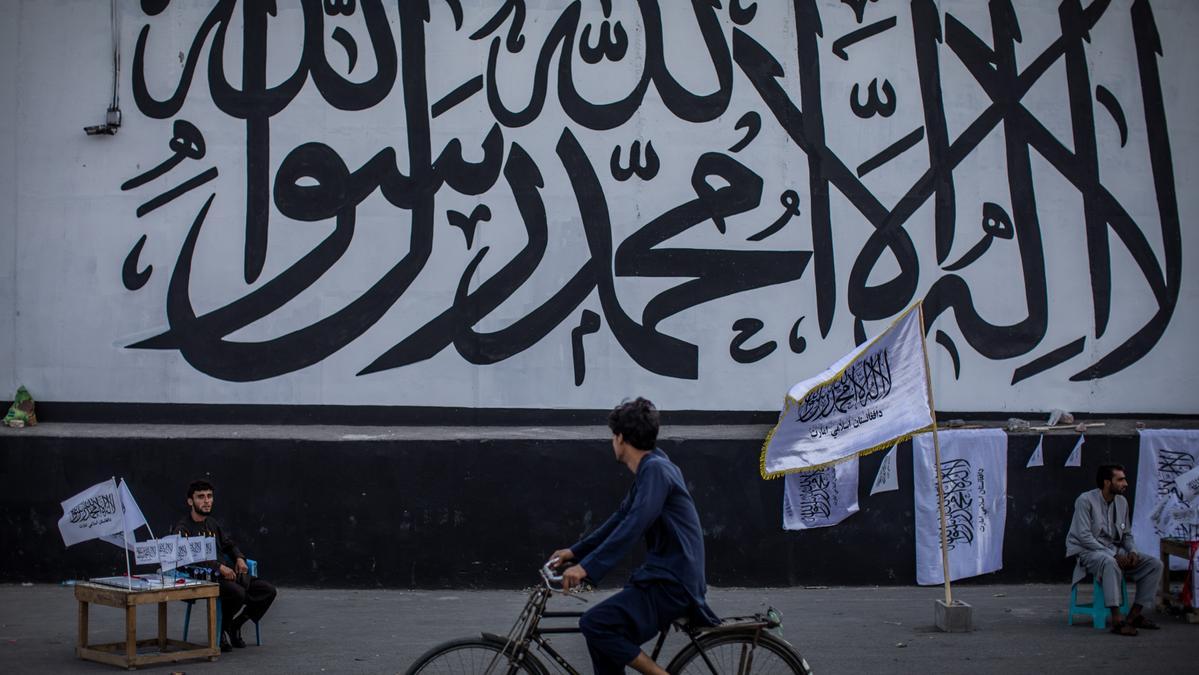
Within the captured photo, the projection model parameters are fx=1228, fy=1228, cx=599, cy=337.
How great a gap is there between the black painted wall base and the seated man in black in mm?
2423

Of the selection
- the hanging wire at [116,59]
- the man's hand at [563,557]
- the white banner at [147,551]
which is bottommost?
the white banner at [147,551]

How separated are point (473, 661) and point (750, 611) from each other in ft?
16.0

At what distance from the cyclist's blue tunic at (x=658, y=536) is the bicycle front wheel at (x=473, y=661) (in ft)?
1.51

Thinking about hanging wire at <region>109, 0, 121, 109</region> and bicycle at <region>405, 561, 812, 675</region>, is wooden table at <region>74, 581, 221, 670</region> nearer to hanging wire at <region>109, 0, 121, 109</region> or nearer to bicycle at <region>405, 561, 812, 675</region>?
bicycle at <region>405, 561, 812, 675</region>

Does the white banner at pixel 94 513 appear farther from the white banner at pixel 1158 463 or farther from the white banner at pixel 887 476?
the white banner at pixel 1158 463

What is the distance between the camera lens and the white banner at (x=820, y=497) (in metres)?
10.6

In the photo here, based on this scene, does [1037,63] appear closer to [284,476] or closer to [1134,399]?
[1134,399]

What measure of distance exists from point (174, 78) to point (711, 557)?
6400 millimetres

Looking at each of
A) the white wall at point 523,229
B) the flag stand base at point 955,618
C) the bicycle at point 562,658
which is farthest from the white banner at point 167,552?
the flag stand base at point 955,618

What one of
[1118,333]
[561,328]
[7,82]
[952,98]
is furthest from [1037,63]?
[7,82]

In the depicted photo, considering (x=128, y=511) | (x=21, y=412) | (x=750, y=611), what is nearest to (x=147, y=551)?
→ (x=128, y=511)

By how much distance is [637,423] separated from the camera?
5074 millimetres

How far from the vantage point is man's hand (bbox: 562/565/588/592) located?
4840 mm

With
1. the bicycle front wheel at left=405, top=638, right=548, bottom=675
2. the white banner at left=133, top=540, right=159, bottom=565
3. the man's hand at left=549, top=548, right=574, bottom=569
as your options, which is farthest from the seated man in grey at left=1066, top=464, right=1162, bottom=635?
the white banner at left=133, top=540, right=159, bottom=565
